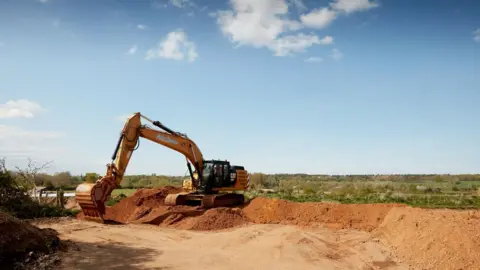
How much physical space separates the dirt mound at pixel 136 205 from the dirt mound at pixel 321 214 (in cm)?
574

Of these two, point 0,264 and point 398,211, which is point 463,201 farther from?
point 0,264

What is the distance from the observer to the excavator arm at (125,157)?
53.3ft

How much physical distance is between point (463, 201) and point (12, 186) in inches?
1187

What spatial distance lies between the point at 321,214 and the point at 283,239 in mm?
4535

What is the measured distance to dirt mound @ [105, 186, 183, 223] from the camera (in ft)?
68.9

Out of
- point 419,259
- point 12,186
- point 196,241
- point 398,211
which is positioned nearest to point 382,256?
point 419,259

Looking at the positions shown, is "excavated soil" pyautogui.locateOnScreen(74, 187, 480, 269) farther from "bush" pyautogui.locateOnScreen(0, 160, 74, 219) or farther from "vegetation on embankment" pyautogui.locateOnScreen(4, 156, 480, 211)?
"vegetation on embankment" pyautogui.locateOnScreen(4, 156, 480, 211)

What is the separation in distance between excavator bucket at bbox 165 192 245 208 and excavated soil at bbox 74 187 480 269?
22.6 inches

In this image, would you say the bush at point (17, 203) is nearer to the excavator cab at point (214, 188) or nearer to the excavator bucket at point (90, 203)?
the excavator bucket at point (90, 203)

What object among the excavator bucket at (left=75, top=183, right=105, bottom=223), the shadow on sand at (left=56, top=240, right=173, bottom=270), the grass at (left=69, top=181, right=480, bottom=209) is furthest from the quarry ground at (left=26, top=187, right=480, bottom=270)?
the grass at (left=69, top=181, right=480, bottom=209)

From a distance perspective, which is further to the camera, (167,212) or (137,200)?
(137,200)

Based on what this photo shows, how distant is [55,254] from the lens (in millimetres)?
10188

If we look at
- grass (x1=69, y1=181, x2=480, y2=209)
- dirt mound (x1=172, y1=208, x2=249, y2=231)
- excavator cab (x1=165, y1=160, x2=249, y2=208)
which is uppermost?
excavator cab (x1=165, y1=160, x2=249, y2=208)

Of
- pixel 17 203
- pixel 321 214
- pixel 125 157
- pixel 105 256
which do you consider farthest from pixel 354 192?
pixel 105 256
